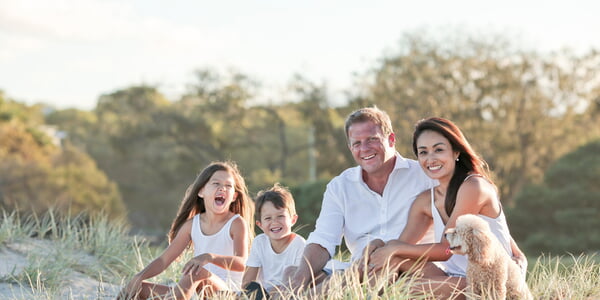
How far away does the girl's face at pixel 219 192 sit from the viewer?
18.7ft

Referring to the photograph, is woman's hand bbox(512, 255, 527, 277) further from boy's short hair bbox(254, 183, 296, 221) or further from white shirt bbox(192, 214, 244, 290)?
white shirt bbox(192, 214, 244, 290)

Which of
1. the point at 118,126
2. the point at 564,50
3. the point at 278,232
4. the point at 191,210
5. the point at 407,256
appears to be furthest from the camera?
the point at 118,126

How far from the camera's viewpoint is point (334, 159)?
105ft

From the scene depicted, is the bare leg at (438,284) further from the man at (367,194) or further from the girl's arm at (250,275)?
the girl's arm at (250,275)

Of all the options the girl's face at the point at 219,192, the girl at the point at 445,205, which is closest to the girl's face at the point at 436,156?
the girl at the point at 445,205

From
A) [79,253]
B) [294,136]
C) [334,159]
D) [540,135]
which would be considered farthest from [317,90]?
[79,253]

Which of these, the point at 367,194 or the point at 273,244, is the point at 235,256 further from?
the point at 367,194

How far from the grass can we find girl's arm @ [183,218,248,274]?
367 millimetres

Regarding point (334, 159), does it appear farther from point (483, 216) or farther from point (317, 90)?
point (483, 216)

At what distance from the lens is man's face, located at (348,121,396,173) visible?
4.79 m

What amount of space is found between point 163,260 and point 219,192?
64 centimetres

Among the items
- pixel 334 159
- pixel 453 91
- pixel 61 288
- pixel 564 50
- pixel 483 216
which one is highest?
pixel 564 50

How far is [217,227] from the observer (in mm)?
5766

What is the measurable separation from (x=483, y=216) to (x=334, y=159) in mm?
27706
